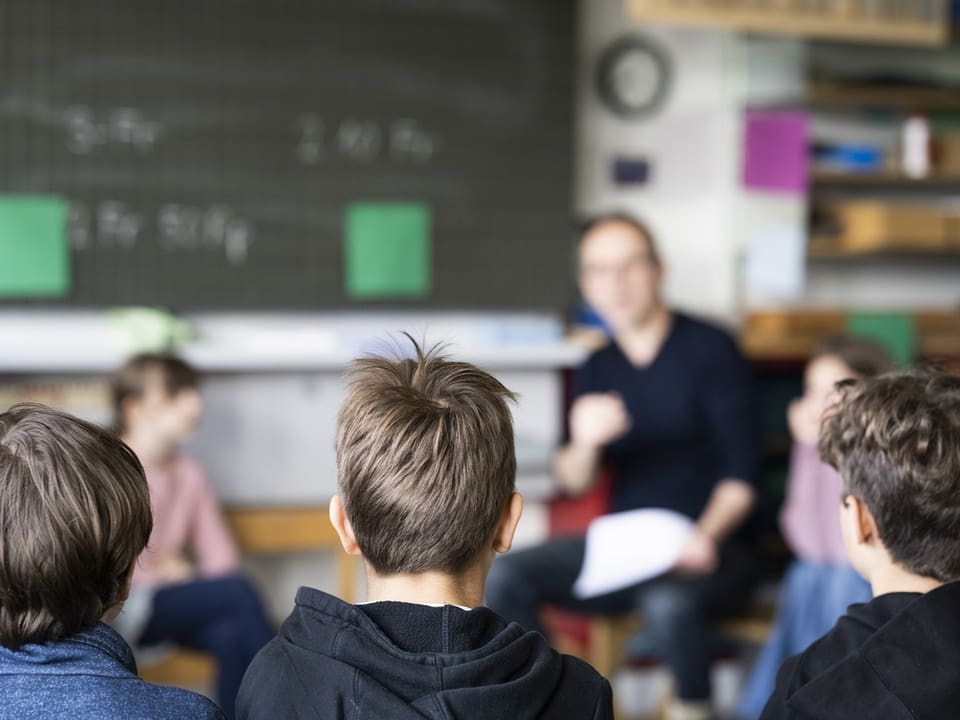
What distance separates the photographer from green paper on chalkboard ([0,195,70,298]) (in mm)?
3289

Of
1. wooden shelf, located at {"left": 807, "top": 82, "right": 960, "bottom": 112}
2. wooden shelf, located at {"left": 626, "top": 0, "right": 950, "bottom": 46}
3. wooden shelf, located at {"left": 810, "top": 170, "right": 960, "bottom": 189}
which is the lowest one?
wooden shelf, located at {"left": 810, "top": 170, "right": 960, "bottom": 189}

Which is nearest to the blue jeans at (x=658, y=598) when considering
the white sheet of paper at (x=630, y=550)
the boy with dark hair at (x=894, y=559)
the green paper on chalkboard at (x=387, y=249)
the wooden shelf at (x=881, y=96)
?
the white sheet of paper at (x=630, y=550)

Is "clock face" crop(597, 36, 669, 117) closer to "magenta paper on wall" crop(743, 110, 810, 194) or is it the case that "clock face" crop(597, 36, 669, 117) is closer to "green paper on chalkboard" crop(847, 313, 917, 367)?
"magenta paper on wall" crop(743, 110, 810, 194)

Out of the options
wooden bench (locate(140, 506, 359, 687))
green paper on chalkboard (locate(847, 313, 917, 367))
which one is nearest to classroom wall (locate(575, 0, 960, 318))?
green paper on chalkboard (locate(847, 313, 917, 367))

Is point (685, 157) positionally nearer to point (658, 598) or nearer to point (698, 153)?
point (698, 153)

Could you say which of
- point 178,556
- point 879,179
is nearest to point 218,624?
point 178,556

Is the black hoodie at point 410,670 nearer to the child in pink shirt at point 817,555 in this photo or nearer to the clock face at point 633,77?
the child in pink shirt at point 817,555

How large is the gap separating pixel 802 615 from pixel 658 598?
30 centimetres

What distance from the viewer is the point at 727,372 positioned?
279 cm

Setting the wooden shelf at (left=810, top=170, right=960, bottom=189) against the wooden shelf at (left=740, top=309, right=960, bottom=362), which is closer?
the wooden shelf at (left=740, top=309, right=960, bottom=362)

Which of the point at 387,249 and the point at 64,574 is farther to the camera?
the point at 387,249

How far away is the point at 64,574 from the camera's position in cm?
110

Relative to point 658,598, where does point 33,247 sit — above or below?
above

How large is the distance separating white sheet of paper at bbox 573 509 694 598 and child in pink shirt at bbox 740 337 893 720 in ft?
0.84
